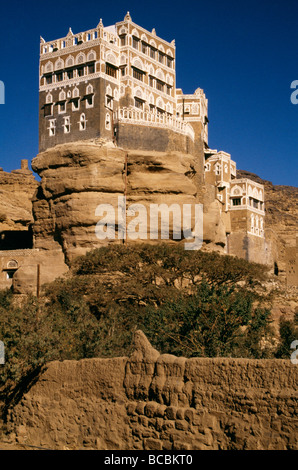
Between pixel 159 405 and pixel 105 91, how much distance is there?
2727 cm

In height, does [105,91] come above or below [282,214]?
above

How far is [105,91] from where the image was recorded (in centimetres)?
3581

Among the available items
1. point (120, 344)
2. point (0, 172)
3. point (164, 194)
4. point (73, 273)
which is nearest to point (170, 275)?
point (73, 273)

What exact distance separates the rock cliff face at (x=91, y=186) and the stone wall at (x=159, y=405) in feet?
62.3

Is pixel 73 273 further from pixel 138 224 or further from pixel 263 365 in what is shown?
pixel 263 365

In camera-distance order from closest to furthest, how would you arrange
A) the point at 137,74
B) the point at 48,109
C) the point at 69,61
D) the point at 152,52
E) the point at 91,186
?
the point at 91,186
the point at 69,61
the point at 48,109
the point at 137,74
the point at 152,52

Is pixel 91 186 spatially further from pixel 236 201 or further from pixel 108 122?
pixel 236 201

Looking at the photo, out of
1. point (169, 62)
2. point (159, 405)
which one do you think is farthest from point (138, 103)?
point (159, 405)

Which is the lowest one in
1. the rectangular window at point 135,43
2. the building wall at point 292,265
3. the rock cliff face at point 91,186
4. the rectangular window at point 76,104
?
the building wall at point 292,265

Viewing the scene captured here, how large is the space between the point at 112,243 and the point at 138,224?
6.28ft

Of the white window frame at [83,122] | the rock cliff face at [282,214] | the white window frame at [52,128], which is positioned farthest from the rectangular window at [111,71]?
the rock cliff face at [282,214]

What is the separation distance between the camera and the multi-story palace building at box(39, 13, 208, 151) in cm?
3531

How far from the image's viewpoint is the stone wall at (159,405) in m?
9.31

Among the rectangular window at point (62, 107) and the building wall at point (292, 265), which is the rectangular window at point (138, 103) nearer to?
the rectangular window at point (62, 107)
